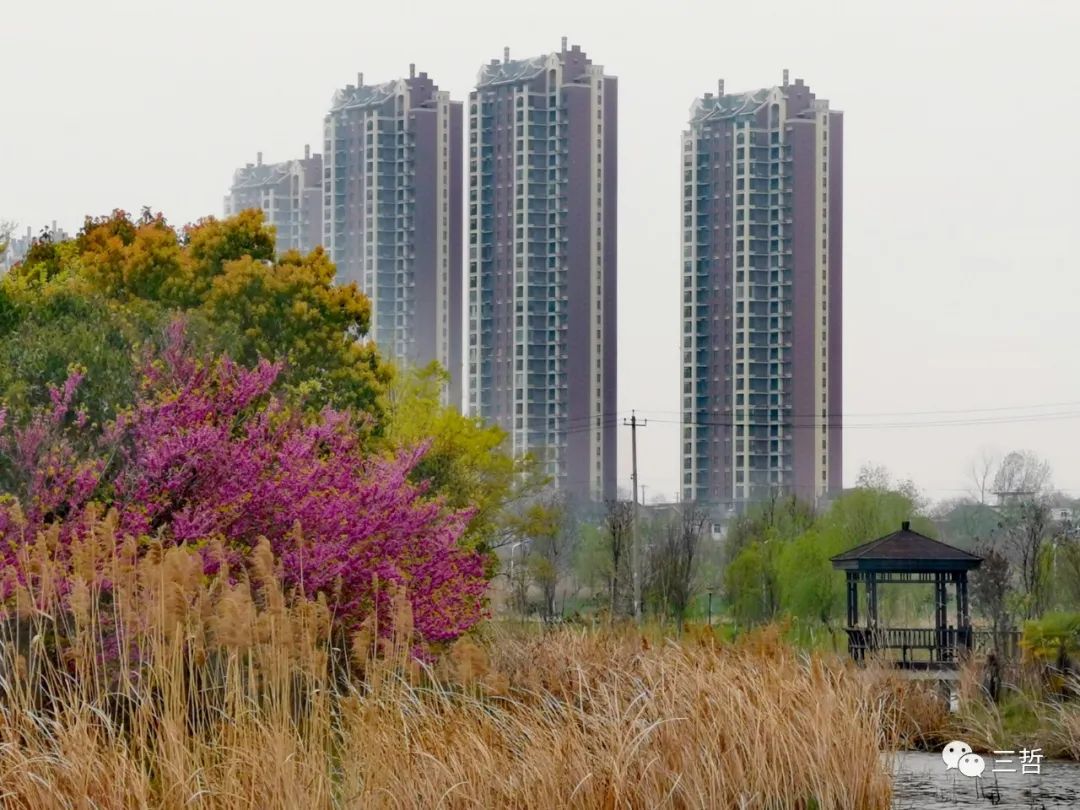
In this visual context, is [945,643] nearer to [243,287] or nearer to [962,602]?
[962,602]

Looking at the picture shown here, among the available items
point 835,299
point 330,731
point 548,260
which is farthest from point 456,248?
point 330,731

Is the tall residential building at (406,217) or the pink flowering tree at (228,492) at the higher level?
the tall residential building at (406,217)

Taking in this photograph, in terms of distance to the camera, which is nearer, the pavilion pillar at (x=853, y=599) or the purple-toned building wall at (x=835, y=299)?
the pavilion pillar at (x=853, y=599)

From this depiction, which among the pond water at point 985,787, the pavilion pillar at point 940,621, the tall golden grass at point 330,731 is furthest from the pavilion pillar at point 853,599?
the tall golden grass at point 330,731

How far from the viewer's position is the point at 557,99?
45.5m

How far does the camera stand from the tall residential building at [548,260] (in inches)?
1719

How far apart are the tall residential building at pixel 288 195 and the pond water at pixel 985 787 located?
38833 mm

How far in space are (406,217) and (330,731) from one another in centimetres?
4002

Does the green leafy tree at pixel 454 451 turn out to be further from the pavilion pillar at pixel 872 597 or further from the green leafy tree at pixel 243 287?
the pavilion pillar at pixel 872 597

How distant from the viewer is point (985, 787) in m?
9.58

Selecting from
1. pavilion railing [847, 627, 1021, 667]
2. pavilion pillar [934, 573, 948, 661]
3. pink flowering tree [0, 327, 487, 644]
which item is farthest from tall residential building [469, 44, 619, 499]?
pink flowering tree [0, 327, 487, 644]

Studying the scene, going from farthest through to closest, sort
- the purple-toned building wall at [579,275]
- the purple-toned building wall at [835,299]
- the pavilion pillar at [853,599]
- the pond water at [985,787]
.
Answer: the purple-toned building wall at [835,299]
the purple-toned building wall at [579,275]
the pavilion pillar at [853,599]
the pond water at [985,787]

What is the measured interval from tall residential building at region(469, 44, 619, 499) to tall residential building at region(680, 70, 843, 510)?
9.02 ft

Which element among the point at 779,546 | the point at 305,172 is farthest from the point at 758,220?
the point at 779,546
